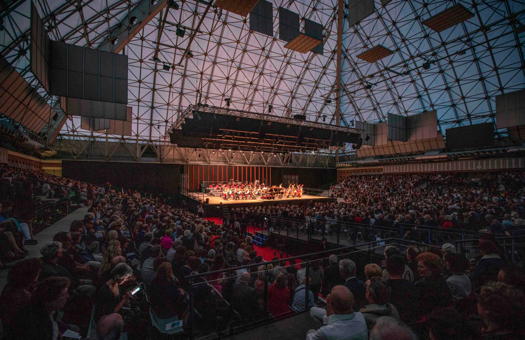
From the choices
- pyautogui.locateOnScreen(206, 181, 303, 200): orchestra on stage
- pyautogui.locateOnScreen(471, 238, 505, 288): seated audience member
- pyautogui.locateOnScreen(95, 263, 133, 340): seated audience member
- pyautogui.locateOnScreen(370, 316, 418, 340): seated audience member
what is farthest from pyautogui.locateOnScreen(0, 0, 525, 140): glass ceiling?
pyautogui.locateOnScreen(370, 316, 418, 340): seated audience member

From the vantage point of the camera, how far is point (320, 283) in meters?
5.43

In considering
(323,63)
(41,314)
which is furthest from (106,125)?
(323,63)

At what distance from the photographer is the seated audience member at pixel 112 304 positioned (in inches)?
102

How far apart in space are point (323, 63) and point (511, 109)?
1703cm

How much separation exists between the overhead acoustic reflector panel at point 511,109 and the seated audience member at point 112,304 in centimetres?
2415

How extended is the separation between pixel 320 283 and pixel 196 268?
8.98 ft

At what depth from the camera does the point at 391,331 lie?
162 centimetres

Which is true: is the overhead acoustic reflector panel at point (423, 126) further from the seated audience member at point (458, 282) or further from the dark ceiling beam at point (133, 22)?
the seated audience member at point (458, 282)

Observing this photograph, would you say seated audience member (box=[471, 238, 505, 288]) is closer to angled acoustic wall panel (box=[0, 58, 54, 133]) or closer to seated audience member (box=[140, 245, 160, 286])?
seated audience member (box=[140, 245, 160, 286])

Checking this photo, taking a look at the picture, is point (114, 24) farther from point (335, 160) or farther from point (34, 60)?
point (335, 160)

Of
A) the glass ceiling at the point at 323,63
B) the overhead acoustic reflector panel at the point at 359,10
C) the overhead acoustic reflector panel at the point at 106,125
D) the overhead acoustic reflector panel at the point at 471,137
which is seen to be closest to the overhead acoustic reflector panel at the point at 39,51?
the glass ceiling at the point at 323,63

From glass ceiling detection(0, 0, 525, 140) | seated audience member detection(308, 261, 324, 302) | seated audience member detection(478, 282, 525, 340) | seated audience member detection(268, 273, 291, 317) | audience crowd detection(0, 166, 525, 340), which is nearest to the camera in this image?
seated audience member detection(478, 282, 525, 340)

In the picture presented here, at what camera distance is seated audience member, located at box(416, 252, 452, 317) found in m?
2.60

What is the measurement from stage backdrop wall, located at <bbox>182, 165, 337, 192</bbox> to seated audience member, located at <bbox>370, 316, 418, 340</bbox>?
92.2ft
